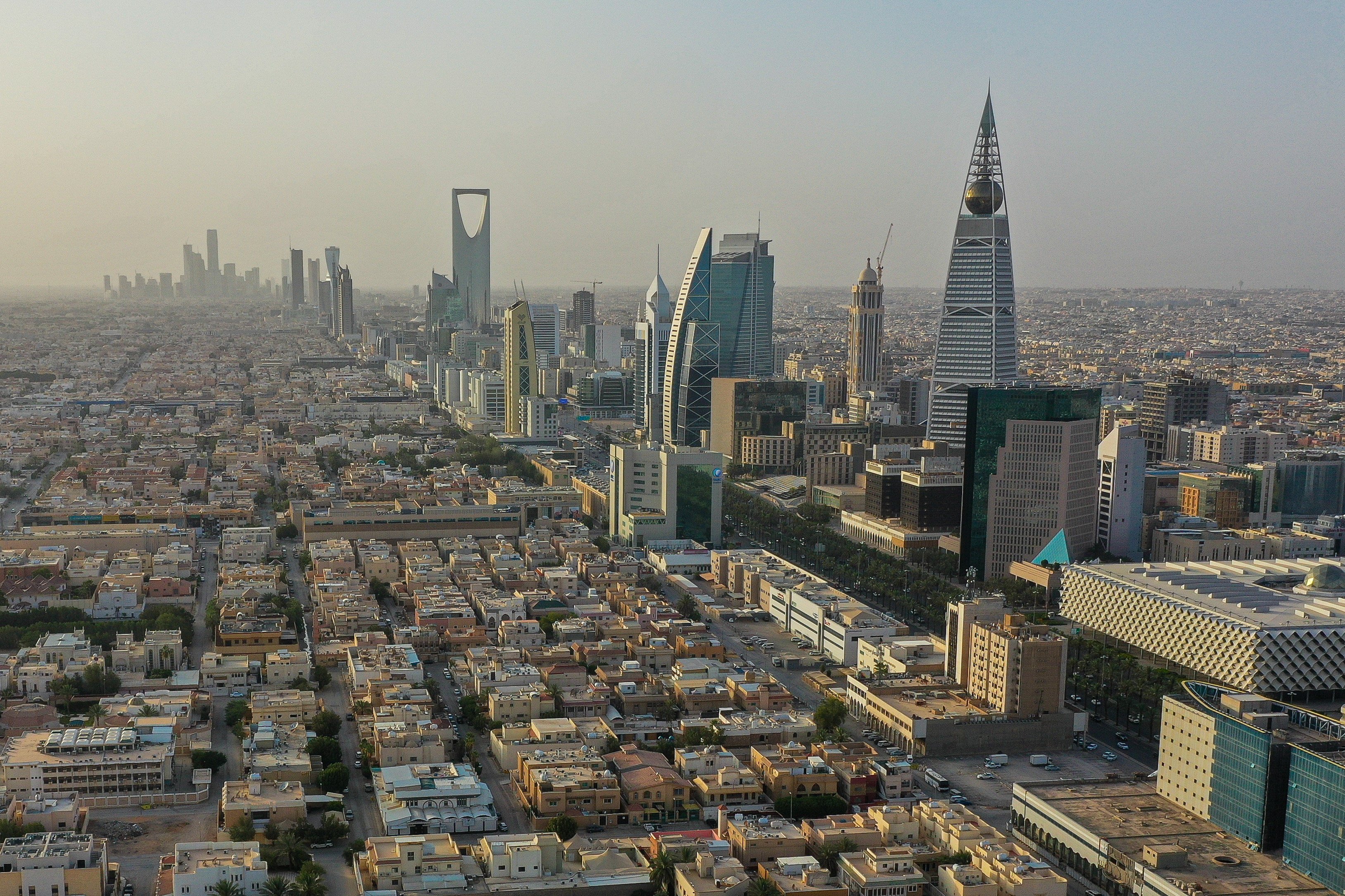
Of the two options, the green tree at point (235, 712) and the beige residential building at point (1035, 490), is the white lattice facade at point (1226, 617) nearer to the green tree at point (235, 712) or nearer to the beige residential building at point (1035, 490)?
the beige residential building at point (1035, 490)

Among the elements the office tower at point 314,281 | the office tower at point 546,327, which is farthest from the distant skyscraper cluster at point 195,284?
the office tower at point 546,327

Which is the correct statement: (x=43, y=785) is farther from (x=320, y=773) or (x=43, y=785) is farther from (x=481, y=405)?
(x=481, y=405)

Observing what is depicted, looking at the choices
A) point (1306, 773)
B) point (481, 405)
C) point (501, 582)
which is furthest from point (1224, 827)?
point (481, 405)

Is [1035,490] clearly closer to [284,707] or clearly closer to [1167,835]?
[1167,835]

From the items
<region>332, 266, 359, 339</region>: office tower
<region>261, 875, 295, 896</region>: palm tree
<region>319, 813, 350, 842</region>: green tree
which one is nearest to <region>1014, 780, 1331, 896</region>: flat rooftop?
<region>319, 813, 350, 842</region>: green tree

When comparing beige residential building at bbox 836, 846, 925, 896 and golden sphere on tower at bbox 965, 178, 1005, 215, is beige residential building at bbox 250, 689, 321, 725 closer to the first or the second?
beige residential building at bbox 836, 846, 925, 896

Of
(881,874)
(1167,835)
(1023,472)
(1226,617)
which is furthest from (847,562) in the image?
(881,874)
